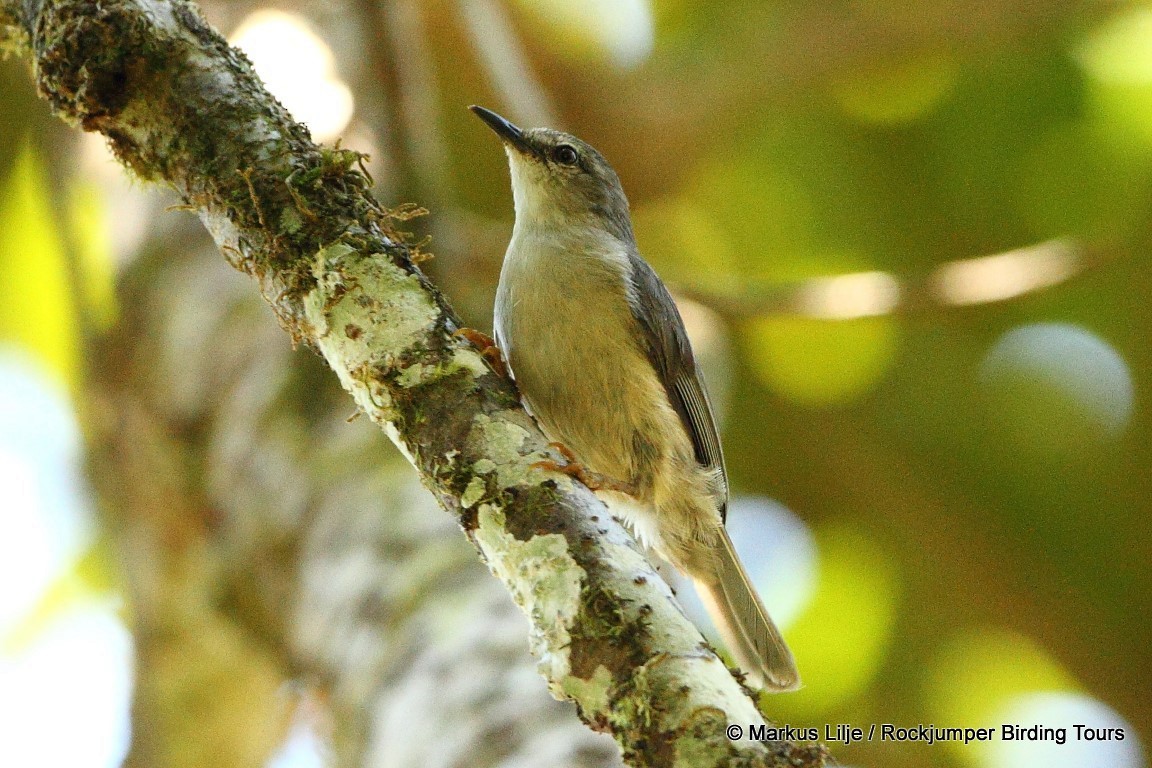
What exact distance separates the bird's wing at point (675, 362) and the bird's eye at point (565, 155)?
562mm

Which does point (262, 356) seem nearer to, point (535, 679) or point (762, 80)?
point (535, 679)

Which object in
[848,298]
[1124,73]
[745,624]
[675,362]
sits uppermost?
[1124,73]

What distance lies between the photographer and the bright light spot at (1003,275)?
553 cm

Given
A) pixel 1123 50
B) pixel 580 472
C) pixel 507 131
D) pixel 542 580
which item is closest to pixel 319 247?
pixel 580 472

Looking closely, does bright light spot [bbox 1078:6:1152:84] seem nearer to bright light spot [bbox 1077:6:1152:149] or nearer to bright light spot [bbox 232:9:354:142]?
bright light spot [bbox 1077:6:1152:149]

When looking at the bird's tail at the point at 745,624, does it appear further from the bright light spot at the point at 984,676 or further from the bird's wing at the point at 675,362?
the bright light spot at the point at 984,676

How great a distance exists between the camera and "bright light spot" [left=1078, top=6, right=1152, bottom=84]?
672 cm

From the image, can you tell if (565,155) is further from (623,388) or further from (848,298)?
(848,298)

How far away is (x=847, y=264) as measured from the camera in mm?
7582

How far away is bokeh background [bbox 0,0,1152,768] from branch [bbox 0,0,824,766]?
8.40ft

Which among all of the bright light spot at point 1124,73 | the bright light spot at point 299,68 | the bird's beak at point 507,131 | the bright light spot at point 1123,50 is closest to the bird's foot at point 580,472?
the bird's beak at point 507,131

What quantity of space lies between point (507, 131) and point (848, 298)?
84.1 inches

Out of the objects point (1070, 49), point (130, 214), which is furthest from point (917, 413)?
point (130, 214)

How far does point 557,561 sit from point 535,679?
0.80 meters
